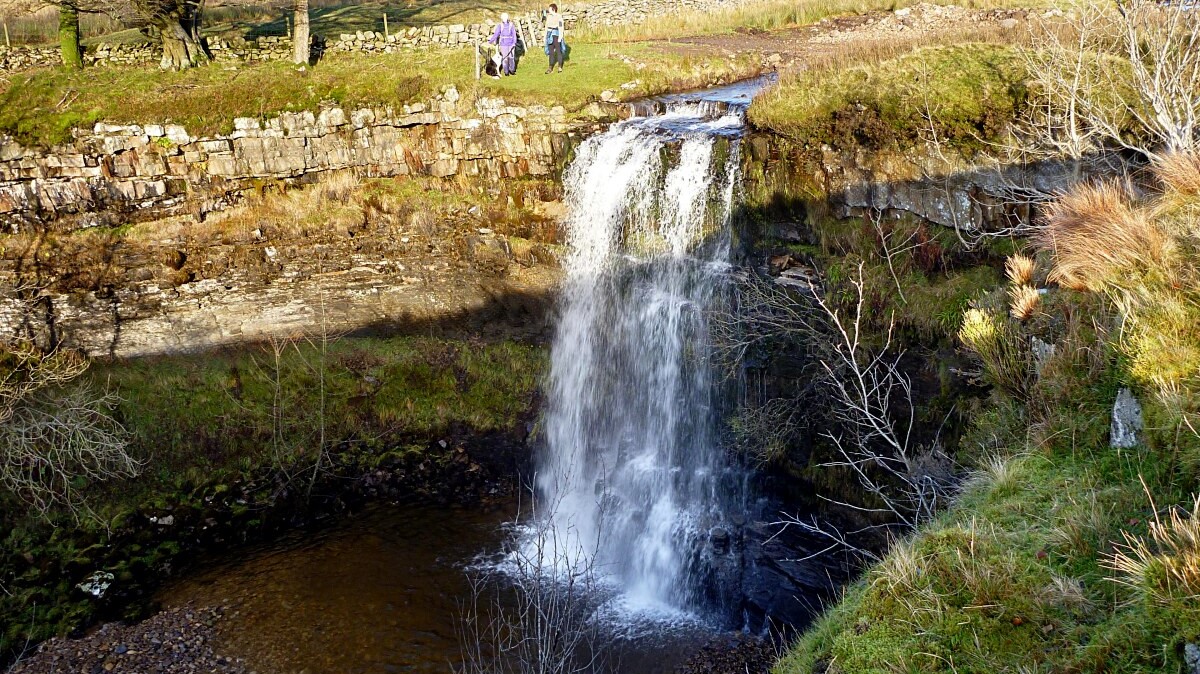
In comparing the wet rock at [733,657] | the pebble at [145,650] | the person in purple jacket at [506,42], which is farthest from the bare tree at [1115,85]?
the pebble at [145,650]

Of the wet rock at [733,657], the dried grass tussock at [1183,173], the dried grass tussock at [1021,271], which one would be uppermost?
the dried grass tussock at [1183,173]

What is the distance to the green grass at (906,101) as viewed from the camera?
12.4 meters

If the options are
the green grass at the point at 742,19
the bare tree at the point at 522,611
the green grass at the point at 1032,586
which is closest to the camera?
the green grass at the point at 1032,586

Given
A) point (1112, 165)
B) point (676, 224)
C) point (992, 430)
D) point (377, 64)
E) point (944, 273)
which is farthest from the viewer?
point (377, 64)

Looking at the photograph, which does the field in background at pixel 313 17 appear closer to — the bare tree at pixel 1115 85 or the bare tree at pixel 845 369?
the bare tree at pixel 845 369

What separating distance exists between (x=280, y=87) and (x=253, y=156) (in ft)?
6.23

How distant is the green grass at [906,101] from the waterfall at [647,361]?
1223 mm

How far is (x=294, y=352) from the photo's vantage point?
55.1ft

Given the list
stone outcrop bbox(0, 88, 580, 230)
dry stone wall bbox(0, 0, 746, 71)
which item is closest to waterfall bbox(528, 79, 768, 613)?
stone outcrop bbox(0, 88, 580, 230)

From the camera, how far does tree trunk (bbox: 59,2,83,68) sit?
18.2m

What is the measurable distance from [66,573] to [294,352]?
A: 5738 millimetres

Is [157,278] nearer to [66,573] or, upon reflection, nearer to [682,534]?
[66,573]

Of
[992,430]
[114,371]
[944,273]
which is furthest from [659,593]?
[114,371]

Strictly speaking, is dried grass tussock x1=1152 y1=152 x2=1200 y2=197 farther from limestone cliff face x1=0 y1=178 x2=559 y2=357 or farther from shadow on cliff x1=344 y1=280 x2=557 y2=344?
shadow on cliff x1=344 y1=280 x2=557 y2=344
